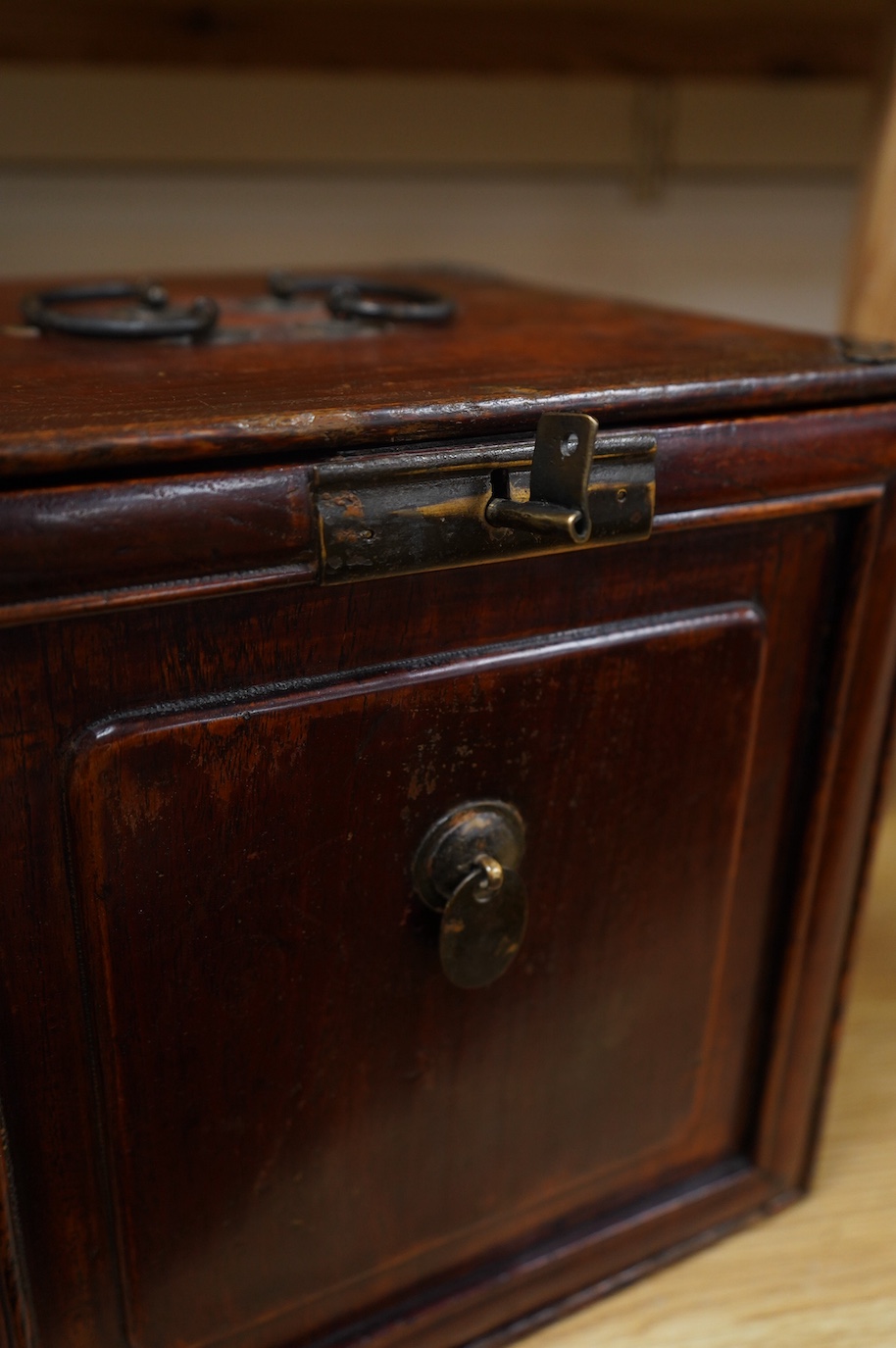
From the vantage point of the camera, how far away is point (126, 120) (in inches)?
42.7

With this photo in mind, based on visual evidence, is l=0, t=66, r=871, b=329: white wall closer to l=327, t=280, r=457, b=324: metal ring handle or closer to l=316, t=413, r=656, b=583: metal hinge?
l=327, t=280, r=457, b=324: metal ring handle

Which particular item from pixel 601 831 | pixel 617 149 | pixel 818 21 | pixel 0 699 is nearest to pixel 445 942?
pixel 601 831

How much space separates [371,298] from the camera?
2.98 feet

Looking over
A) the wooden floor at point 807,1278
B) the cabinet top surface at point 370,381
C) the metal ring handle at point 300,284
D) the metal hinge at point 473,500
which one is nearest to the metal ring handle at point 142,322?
the cabinet top surface at point 370,381

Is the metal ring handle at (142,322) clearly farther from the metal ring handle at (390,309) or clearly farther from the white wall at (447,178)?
the white wall at (447,178)

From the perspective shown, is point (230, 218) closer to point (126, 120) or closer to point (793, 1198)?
point (126, 120)

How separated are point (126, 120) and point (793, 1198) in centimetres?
106

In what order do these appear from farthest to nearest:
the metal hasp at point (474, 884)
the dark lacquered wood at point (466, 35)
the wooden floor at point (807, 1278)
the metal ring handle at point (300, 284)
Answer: the dark lacquered wood at point (466, 35) → the metal ring handle at point (300, 284) → the wooden floor at point (807, 1278) → the metal hasp at point (474, 884)

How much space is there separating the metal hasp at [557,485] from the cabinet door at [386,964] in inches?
3.2

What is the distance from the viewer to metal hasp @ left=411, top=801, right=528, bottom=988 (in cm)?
56

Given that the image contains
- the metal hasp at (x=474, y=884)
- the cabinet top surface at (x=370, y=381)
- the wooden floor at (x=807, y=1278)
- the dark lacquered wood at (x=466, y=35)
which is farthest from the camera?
the dark lacquered wood at (x=466, y=35)

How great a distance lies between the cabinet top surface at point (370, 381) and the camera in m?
0.45

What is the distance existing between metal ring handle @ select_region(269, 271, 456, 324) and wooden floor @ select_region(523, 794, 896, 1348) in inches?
24.1

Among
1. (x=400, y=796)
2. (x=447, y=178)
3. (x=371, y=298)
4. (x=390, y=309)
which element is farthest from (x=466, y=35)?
(x=400, y=796)
